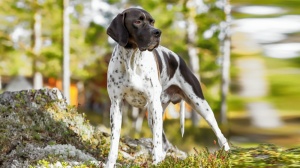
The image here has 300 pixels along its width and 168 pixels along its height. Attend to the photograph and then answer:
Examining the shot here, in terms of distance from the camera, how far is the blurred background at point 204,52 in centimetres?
93

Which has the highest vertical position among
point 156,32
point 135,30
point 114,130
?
point 135,30

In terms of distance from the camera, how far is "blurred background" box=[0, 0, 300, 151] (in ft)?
3.04

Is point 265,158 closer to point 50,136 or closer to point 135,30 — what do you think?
point 135,30

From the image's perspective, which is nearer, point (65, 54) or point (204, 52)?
point (65, 54)

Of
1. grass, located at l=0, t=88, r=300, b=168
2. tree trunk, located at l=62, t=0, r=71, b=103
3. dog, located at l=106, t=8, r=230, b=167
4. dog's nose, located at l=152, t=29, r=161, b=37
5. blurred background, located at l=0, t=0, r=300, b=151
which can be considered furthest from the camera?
tree trunk, located at l=62, t=0, r=71, b=103

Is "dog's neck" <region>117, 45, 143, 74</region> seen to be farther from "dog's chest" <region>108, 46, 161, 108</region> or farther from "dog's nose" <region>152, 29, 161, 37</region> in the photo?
"dog's nose" <region>152, 29, 161, 37</region>

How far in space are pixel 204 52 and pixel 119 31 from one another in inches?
928

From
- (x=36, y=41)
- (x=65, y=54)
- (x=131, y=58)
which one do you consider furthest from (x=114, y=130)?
(x=36, y=41)

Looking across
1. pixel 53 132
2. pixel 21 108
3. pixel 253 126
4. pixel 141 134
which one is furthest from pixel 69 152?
pixel 141 134

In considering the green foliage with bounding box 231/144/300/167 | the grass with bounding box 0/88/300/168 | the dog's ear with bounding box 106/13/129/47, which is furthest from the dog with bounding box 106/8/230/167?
the green foliage with bounding box 231/144/300/167

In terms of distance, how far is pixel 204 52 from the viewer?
97.5ft

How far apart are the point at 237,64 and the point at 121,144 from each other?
816 cm

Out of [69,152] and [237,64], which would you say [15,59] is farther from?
[237,64]

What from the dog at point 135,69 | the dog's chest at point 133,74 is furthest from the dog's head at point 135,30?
the dog's chest at point 133,74
